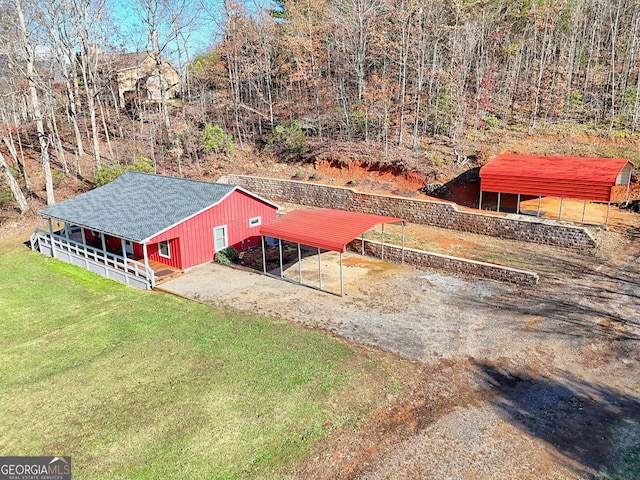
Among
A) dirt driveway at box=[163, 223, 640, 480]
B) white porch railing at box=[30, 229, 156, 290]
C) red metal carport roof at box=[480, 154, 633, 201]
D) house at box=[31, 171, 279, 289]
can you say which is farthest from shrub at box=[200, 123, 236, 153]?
red metal carport roof at box=[480, 154, 633, 201]

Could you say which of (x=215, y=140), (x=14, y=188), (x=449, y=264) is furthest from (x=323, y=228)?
(x=14, y=188)

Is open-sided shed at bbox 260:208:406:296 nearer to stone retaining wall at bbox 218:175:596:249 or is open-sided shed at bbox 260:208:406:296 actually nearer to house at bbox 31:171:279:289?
house at bbox 31:171:279:289

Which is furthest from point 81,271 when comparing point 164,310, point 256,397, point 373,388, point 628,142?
point 628,142

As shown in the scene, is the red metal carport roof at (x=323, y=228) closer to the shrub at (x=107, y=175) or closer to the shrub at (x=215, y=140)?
the shrub at (x=107, y=175)

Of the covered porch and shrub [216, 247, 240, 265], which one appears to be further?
shrub [216, 247, 240, 265]

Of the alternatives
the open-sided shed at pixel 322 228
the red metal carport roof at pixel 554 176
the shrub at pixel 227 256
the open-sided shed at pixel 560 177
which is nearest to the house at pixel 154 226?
the shrub at pixel 227 256

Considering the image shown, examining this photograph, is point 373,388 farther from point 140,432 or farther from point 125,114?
point 125,114
